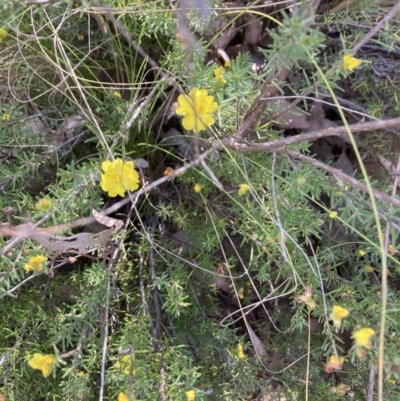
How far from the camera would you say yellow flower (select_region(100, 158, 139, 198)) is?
102 cm

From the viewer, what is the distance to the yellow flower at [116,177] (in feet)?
3.36

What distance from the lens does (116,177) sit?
3.47 feet

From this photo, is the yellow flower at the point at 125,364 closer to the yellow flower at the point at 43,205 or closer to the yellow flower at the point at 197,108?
the yellow flower at the point at 43,205

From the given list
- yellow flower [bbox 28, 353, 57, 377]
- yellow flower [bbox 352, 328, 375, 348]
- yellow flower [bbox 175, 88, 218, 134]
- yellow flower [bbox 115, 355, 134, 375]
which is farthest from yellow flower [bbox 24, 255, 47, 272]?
yellow flower [bbox 352, 328, 375, 348]

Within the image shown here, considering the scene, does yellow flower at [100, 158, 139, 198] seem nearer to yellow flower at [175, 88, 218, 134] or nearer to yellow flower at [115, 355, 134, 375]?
yellow flower at [175, 88, 218, 134]

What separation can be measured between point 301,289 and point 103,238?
507mm

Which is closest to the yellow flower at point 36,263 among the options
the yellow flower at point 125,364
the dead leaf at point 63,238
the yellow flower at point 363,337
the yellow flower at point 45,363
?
the dead leaf at point 63,238

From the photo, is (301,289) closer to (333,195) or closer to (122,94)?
(333,195)

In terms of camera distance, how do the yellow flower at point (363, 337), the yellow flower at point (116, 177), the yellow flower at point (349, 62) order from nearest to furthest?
the yellow flower at point (363, 337) < the yellow flower at point (349, 62) < the yellow flower at point (116, 177)

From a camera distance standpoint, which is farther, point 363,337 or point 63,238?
point 63,238

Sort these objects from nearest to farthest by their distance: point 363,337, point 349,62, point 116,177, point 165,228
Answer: point 363,337 → point 349,62 → point 116,177 → point 165,228

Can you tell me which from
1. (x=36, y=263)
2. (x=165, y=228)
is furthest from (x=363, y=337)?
(x=165, y=228)

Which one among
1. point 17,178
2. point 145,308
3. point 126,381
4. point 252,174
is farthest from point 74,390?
point 252,174

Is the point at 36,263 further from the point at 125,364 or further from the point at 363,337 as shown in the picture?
the point at 363,337
